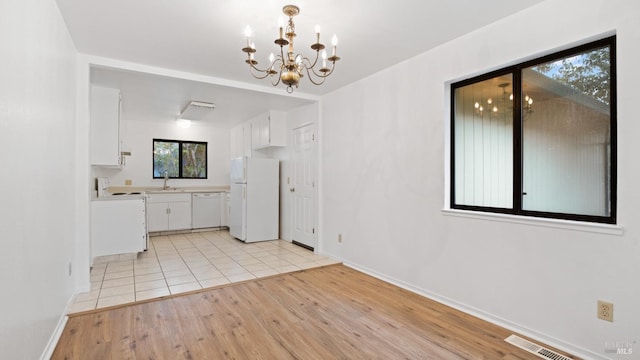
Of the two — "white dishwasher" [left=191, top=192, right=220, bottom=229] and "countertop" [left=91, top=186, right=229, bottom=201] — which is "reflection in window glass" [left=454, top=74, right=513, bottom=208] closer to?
"white dishwasher" [left=191, top=192, right=220, bottom=229]

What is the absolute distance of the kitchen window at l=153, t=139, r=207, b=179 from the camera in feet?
22.4

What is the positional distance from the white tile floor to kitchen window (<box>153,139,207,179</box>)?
193cm

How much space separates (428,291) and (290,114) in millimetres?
3629

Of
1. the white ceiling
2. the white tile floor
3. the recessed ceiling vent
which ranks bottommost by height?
the white tile floor

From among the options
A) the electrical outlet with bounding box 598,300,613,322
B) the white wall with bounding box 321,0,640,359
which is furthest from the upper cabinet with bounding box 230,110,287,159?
the electrical outlet with bounding box 598,300,613,322

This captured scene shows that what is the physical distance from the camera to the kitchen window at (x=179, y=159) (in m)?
6.84

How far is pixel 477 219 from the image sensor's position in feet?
8.51

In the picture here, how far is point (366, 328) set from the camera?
2.40 m

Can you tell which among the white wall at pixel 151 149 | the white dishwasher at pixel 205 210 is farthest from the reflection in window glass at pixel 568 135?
the white wall at pixel 151 149

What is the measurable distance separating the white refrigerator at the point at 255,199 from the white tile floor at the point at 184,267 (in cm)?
22

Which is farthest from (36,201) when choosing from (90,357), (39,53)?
(90,357)

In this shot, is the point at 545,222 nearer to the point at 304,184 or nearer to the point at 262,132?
the point at 304,184

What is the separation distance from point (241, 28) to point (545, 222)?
2.69m

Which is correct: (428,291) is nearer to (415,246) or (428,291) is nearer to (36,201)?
(415,246)
